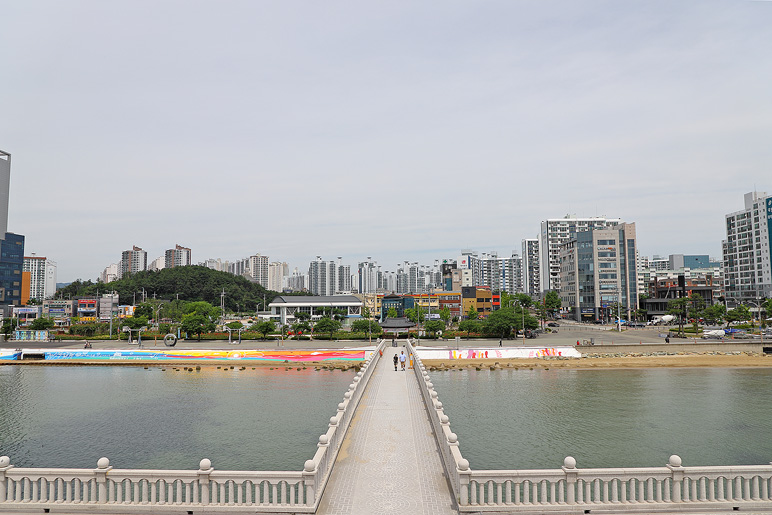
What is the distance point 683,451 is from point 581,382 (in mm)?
22275

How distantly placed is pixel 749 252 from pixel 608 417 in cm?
11705

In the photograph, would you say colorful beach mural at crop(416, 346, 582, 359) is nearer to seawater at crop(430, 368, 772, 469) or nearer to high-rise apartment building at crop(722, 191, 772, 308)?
seawater at crop(430, 368, 772, 469)

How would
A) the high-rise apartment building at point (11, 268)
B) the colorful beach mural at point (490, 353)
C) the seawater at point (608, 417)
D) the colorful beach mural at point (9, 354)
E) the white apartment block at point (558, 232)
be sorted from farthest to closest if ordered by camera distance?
the white apartment block at point (558, 232) < the high-rise apartment building at point (11, 268) < the colorful beach mural at point (9, 354) < the colorful beach mural at point (490, 353) < the seawater at point (608, 417)

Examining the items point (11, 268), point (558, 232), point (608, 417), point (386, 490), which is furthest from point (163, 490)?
point (558, 232)

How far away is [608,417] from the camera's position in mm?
33938

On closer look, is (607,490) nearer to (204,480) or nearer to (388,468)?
(388,468)

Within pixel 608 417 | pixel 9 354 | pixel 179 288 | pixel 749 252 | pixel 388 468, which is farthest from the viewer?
pixel 179 288

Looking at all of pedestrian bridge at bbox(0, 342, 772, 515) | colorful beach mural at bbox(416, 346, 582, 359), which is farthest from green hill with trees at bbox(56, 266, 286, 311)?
pedestrian bridge at bbox(0, 342, 772, 515)

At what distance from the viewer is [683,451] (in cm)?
2623

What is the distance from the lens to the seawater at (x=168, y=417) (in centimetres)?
2575

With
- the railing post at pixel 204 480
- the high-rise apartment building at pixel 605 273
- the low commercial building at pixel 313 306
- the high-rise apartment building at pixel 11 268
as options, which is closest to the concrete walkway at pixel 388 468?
the railing post at pixel 204 480

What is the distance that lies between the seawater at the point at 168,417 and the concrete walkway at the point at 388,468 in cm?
585

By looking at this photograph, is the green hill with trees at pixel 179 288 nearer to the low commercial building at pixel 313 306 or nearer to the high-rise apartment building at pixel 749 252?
the low commercial building at pixel 313 306

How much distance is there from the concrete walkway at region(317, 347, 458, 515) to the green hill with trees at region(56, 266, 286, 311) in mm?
149641
